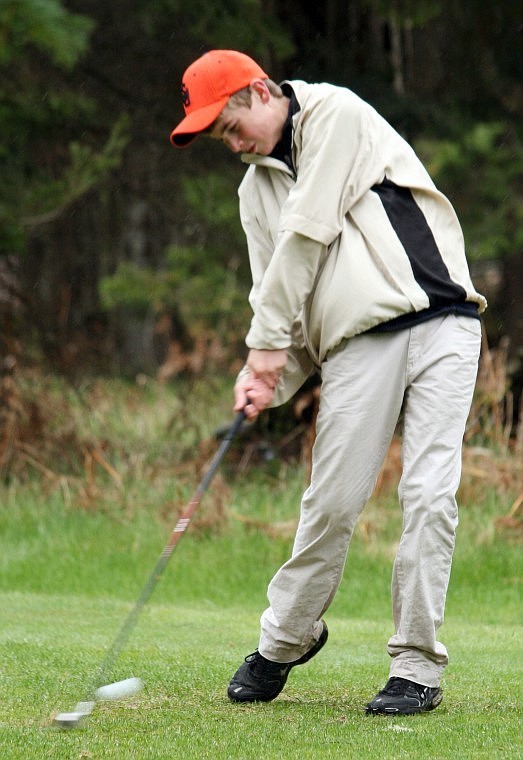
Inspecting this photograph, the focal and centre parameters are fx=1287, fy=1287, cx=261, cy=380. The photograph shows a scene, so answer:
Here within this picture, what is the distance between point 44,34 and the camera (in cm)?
796

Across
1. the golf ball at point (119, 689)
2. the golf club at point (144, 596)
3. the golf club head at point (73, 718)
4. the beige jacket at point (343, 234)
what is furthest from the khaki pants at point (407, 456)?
the golf club head at point (73, 718)

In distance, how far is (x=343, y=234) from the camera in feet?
13.6

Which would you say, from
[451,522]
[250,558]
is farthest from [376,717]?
[250,558]

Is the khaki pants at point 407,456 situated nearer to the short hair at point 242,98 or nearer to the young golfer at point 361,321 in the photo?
the young golfer at point 361,321

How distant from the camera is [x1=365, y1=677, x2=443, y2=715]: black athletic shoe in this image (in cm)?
412

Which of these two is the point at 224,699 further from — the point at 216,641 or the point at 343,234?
the point at 343,234

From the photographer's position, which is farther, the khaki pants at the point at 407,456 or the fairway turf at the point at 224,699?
the khaki pants at the point at 407,456

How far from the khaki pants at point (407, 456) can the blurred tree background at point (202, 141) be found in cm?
466

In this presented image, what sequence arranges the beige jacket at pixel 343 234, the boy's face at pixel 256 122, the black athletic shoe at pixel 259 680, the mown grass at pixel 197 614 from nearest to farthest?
the mown grass at pixel 197 614
the beige jacket at pixel 343 234
the boy's face at pixel 256 122
the black athletic shoe at pixel 259 680

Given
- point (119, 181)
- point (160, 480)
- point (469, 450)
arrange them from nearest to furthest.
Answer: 1. point (469, 450)
2. point (160, 480)
3. point (119, 181)

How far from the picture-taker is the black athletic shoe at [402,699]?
162 inches

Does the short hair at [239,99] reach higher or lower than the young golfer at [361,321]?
higher

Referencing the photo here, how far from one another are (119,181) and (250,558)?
22.9ft

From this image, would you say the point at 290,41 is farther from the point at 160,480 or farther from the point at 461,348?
the point at 461,348
